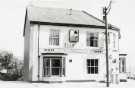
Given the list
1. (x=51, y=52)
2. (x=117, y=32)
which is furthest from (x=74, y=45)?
(x=117, y=32)

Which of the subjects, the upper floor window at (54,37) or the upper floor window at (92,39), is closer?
the upper floor window at (54,37)

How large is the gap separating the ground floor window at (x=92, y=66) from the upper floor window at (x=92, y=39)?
1861mm

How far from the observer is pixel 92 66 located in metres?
27.6

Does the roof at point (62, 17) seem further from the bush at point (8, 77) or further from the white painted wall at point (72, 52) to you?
the bush at point (8, 77)

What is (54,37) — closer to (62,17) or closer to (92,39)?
(62,17)

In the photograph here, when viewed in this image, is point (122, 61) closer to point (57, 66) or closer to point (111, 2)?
point (57, 66)

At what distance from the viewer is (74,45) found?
2731cm

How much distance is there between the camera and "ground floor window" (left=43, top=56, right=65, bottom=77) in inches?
1013

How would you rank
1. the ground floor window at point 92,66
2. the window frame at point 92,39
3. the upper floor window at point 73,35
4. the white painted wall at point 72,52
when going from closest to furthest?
the white painted wall at point 72,52, the upper floor window at point 73,35, the ground floor window at point 92,66, the window frame at point 92,39

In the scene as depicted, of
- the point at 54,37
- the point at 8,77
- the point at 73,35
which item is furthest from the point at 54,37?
the point at 8,77

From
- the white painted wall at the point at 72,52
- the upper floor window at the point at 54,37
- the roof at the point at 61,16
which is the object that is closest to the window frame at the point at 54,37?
the upper floor window at the point at 54,37

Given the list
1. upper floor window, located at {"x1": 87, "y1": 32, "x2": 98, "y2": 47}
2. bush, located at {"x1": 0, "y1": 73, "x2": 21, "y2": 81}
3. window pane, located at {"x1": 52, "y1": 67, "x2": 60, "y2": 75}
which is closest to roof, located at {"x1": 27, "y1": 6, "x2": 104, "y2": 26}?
upper floor window, located at {"x1": 87, "y1": 32, "x2": 98, "y2": 47}

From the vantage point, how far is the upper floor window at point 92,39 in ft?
92.0

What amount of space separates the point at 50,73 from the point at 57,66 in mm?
1225
